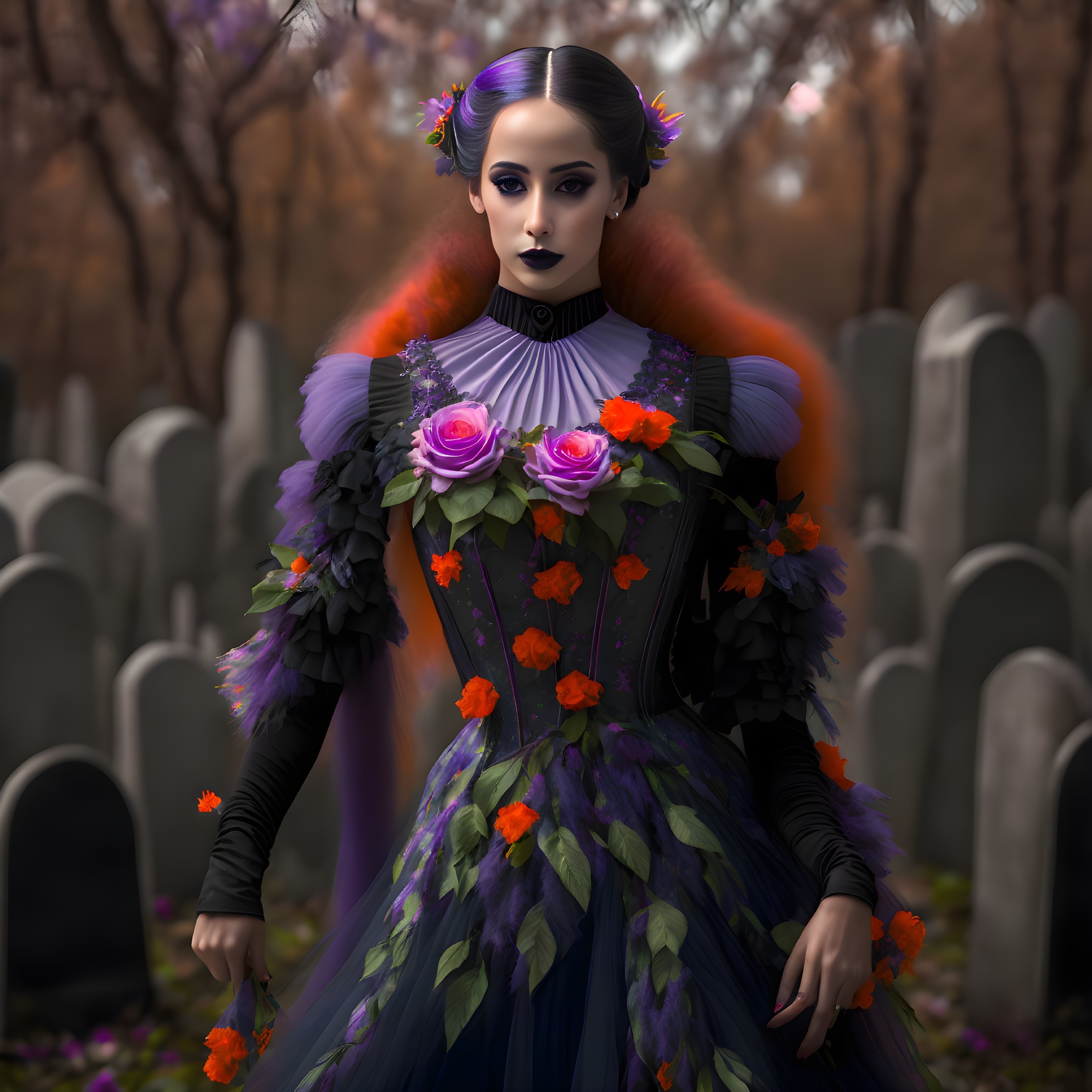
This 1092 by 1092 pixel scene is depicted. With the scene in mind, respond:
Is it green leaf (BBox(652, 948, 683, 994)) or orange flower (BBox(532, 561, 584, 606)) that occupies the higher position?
orange flower (BBox(532, 561, 584, 606))

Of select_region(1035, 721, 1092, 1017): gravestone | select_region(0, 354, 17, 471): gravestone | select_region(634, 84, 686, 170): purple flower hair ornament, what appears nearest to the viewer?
select_region(634, 84, 686, 170): purple flower hair ornament

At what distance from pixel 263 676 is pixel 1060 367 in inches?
90.1

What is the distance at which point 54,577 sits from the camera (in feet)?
7.11

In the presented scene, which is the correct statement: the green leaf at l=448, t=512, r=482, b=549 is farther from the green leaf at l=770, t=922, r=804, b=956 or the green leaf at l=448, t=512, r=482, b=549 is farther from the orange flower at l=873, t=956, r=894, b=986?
the orange flower at l=873, t=956, r=894, b=986

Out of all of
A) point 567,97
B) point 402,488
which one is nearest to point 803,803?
point 402,488

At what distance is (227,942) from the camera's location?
0.97 meters

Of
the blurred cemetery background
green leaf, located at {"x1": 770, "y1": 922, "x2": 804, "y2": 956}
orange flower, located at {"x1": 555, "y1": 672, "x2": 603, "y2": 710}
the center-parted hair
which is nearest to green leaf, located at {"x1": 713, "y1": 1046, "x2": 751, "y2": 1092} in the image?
green leaf, located at {"x1": 770, "y1": 922, "x2": 804, "y2": 956}

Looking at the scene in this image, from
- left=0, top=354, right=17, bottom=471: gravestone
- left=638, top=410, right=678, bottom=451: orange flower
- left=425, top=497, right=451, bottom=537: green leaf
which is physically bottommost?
Result: left=425, top=497, right=451, bottom=537: green leaf

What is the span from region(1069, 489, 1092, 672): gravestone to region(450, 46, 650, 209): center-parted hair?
5.76 ft

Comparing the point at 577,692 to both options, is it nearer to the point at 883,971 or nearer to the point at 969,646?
the point at 883,971

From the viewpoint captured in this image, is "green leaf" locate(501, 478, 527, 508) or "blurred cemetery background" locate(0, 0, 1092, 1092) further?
"blurred cemetery background" locate(0, 0, 1092, 1092)

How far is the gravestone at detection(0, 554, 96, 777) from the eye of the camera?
2.15 metres

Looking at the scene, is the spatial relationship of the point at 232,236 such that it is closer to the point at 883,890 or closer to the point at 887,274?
the point at 887,274

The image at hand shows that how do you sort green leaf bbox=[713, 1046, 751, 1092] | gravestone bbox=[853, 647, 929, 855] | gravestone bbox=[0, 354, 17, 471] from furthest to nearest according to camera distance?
1. gravestone bbox=[0, 354, 17, 471]
2. gravestone bbox=[853, 647, 929, 855]
3. green leaf bbox=[713, 1046, 751, 1092]
